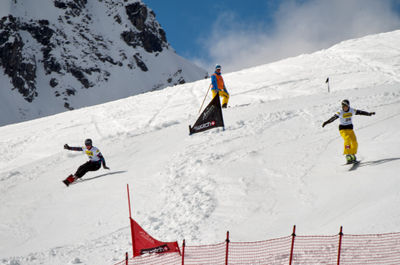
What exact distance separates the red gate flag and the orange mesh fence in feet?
0.51

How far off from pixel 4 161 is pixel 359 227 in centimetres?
1367

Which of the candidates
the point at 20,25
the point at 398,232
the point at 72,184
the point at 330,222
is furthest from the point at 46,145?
the point at 20,25

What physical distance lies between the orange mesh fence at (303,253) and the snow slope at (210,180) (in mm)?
283

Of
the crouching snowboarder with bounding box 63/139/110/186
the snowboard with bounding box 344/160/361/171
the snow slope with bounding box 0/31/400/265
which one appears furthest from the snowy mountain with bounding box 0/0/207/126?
the snowboard with bounding box 344/160/361/171

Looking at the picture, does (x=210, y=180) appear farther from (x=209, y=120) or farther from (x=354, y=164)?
(x=209, y=120)

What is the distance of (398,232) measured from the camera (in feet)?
14.0

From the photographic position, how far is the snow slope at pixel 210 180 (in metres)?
5.55

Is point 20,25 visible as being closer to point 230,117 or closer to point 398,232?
point 230,117

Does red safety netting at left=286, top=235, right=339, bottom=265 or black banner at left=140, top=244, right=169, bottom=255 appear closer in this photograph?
red safety netting at left=286, top=235, right=339, bottom=265

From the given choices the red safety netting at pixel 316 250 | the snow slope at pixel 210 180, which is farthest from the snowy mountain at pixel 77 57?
the red safety netting at pixel 316 250

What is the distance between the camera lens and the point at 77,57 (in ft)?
364

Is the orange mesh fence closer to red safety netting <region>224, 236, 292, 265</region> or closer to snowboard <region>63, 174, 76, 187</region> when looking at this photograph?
red safety netting <region>224, 236, 292, 265</region>

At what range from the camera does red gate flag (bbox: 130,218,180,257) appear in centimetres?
482


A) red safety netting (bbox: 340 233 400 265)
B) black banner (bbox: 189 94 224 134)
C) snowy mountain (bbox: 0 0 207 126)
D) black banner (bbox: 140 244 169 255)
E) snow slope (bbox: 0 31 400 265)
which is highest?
snowy mountain (bbox: 0 0 207 126)
